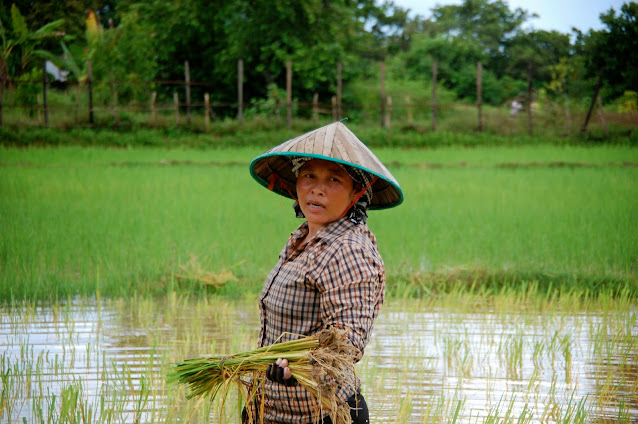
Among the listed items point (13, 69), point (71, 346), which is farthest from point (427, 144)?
point (71, 346)

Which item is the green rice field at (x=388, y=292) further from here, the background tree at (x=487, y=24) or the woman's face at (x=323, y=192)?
the background tree at (x=487, y=24)

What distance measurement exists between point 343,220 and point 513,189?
24.4 ft

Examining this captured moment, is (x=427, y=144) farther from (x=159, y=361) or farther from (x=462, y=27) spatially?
(x=462, y=27)

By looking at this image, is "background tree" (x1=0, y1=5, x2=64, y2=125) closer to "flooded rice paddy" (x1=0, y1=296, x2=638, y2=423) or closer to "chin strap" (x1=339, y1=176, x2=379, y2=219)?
"flooded rice paddy" (x1=0, y1=296, x2=638, y2=423)

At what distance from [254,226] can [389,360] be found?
3364mm

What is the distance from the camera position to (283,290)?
1.91 metres

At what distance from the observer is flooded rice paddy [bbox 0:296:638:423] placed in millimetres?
3035

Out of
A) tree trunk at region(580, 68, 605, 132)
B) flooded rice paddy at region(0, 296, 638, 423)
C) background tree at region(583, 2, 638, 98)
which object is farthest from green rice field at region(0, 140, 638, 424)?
tree trunk at region(580, 68, 605, 132)

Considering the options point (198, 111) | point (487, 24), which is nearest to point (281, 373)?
point (198, 111)

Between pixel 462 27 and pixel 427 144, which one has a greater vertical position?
pixel 462 27

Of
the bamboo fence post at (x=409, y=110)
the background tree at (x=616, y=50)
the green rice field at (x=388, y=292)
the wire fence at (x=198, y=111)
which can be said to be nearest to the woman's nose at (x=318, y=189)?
the green rice field at (x=388, y=292)

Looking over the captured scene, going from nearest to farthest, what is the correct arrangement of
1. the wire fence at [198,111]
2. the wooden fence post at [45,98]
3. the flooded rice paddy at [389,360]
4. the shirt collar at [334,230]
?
the shirt collar at [334,230], the flooded rice paddy at [389,360], the wooden fence post at [45,98], the wire fence at [198,111]

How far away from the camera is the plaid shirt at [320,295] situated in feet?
5.83

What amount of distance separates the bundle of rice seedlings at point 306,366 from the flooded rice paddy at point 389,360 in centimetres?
71
